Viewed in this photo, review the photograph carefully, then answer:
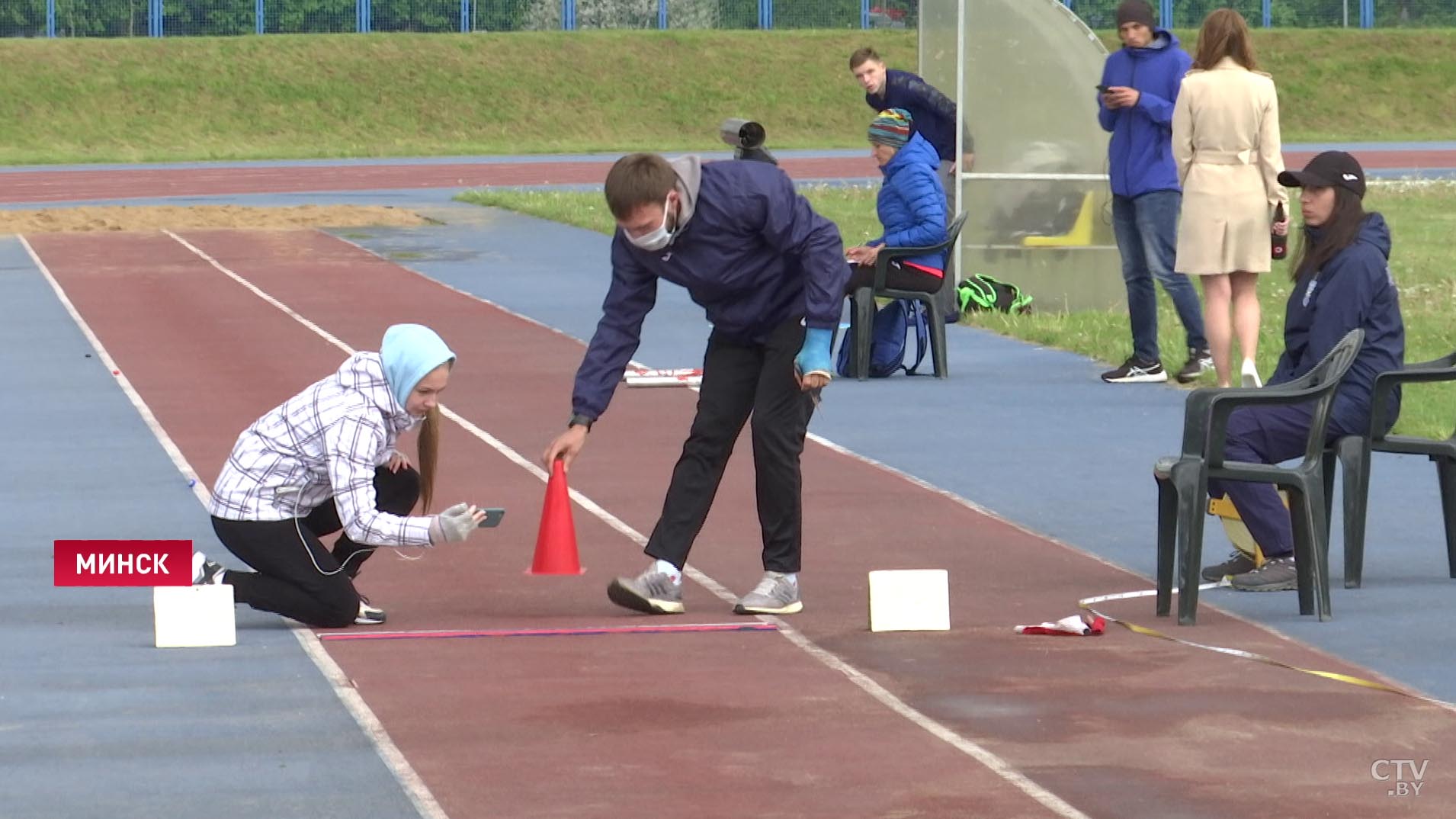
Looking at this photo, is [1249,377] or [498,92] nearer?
[1249,377]

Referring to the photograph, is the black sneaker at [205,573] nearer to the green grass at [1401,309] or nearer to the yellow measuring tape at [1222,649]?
the yellow measuring tape at [1222,649]

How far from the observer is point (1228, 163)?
12.5m

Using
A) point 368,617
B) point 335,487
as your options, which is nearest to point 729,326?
point 335,487

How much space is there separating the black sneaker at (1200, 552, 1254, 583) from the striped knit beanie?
5.56m

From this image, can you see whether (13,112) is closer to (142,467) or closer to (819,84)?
(819,84)

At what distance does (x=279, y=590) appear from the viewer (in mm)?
7715

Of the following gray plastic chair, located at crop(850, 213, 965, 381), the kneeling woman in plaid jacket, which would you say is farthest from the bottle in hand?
the kneeling woman in plaid jacket

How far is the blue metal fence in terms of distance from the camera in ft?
168

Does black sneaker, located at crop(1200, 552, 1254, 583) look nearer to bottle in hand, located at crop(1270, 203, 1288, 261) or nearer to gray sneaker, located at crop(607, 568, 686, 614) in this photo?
gray sneaker, located at crop(607, 568, 686, 614)

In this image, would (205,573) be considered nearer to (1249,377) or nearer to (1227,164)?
(1249,377)

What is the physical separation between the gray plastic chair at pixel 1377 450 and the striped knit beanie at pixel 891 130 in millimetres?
5442

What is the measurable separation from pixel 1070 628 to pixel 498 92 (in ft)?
143

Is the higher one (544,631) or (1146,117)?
(1146,117)

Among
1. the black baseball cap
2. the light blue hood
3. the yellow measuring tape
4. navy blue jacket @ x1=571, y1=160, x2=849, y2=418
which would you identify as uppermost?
the black baseball cap
